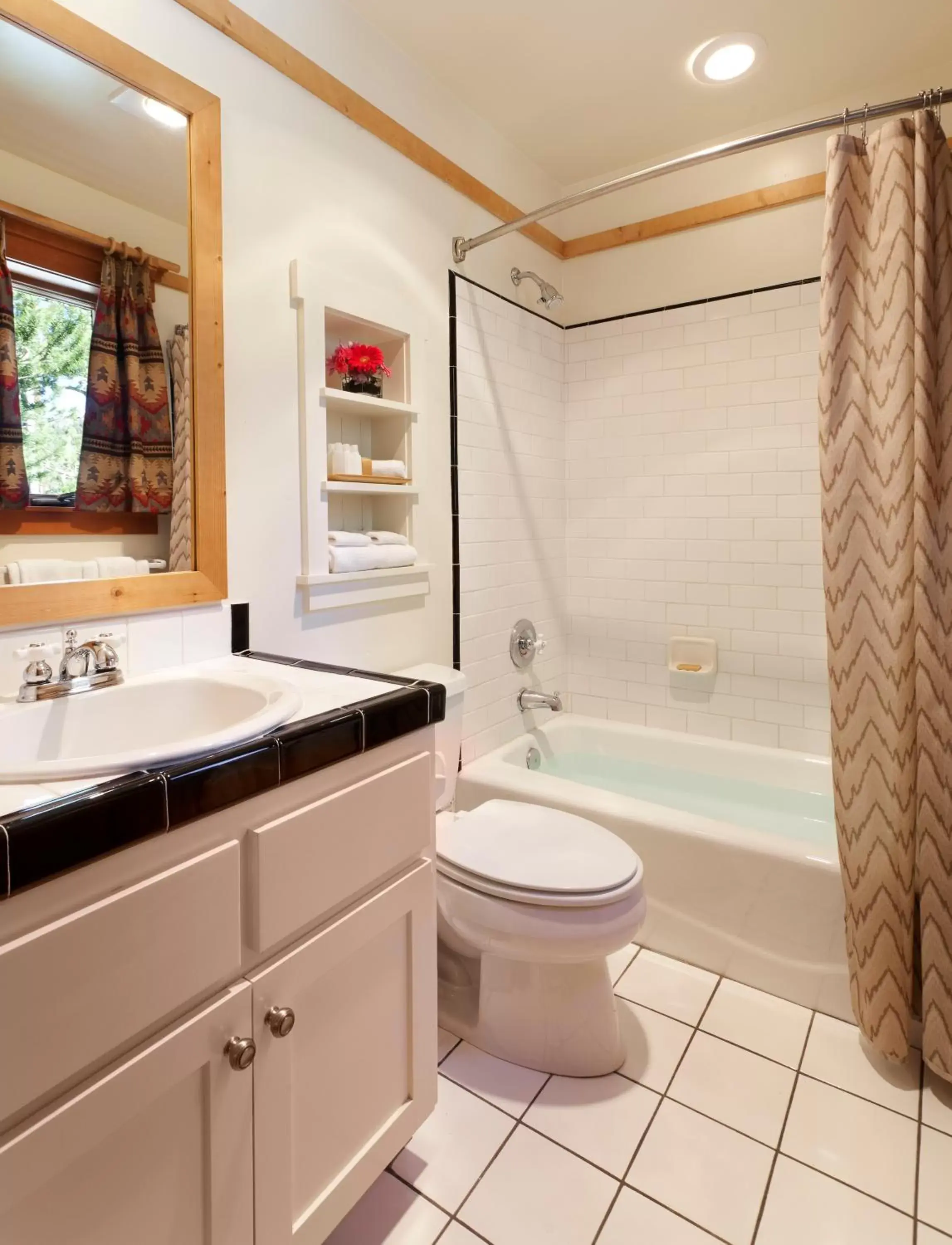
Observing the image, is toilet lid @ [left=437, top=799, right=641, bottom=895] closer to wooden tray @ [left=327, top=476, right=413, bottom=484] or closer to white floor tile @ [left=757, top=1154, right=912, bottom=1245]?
white floor tile @ [left=757, top=1154, right=912, bottom=1245]

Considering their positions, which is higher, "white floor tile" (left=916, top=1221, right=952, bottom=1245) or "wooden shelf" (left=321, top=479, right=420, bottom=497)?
"wooden shelf" (left=321, top=479, right=420, bottom=497)

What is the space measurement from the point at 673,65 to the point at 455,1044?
2814 mm

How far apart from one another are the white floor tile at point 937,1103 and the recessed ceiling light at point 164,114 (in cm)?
256

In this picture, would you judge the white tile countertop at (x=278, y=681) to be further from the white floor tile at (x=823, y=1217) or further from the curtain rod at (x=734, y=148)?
the curtain rod at (x=734, y=148)

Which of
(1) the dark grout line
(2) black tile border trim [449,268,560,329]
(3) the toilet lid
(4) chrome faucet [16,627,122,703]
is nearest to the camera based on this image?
(4) chrome faucet [16,627,122,703]

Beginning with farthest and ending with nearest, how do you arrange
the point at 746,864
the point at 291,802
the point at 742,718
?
the point at 742,718
the point at 746,864
the point at 291,802

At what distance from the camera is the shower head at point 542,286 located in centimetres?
246

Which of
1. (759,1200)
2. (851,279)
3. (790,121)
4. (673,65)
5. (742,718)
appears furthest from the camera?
(742,718)

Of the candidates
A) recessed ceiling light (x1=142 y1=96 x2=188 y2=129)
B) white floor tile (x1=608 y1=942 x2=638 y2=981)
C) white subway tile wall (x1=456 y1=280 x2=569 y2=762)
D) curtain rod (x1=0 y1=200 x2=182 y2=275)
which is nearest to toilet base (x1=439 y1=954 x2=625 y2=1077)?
white floor tile (x1=608 y1=942 x2=638 y2=981)

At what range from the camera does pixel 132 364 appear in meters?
1.35

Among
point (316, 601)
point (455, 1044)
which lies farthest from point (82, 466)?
point (455, 1044)

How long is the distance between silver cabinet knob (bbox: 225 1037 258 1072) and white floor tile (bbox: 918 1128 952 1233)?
1.24 m

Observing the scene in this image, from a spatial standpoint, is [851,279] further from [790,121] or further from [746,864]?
[746,864]

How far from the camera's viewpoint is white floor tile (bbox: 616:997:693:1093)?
1.56 m
